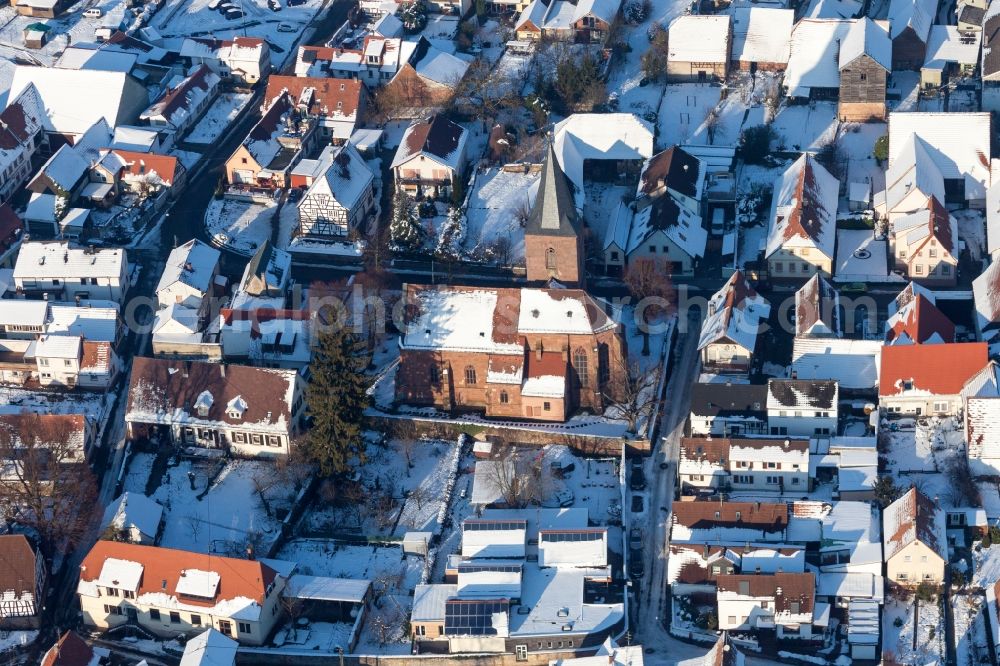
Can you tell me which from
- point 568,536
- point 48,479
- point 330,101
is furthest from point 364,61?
point 568,536

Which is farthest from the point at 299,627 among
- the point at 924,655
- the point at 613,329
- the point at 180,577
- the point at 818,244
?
the point at 818,244

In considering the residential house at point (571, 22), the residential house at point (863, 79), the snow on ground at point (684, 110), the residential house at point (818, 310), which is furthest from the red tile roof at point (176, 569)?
the residential house at point (571, 22)

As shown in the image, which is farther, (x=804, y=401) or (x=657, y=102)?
(x=657, y=102)

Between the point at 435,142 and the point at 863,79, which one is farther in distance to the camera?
the point at 863,79

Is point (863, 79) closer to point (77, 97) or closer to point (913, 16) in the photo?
point (913, 16)

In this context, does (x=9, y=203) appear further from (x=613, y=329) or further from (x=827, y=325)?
(x=827, y=325)

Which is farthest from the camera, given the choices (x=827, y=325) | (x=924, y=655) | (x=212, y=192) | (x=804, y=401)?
(x=212, y=192)

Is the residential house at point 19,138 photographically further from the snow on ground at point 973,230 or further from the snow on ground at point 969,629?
the snow on ground at point 969,629
